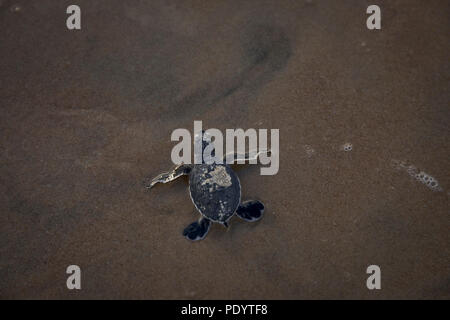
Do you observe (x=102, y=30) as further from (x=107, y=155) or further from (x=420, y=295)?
(x=420, y=295)

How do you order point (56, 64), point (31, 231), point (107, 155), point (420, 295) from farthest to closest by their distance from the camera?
point (56, 64)
point (107, 155)
point (31, 231)
point (420, 295)

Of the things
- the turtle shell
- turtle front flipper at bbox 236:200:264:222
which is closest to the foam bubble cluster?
turtle front flipper at bbox 236:200:264:222

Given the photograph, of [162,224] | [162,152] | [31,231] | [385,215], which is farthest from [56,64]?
[385,215]

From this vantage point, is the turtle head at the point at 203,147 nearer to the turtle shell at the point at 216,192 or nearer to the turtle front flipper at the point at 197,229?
the turtle shell at the point at 216,192

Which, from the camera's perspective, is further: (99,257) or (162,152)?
(162,152)

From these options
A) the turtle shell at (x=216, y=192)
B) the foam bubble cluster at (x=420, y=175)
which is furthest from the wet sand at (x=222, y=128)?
the turtle shell at (x=216, y=192)

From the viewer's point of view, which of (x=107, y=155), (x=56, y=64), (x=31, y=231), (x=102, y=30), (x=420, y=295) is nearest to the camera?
(x=420, y=295)

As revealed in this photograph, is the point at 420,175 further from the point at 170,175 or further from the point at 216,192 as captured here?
the point at 170,175
